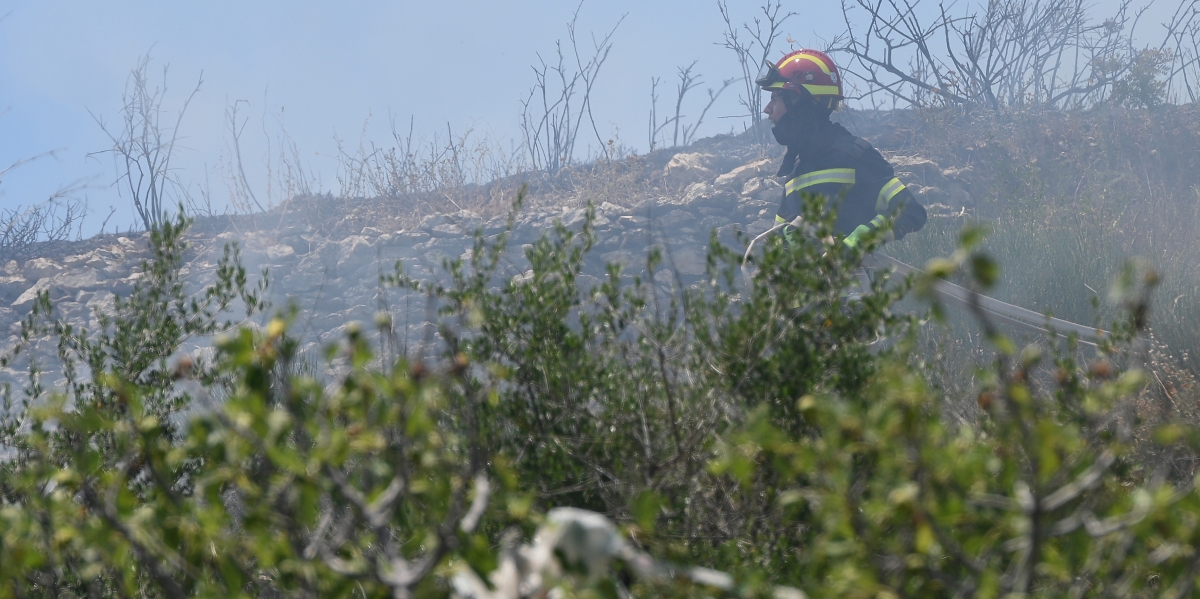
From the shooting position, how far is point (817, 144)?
8.30 metres

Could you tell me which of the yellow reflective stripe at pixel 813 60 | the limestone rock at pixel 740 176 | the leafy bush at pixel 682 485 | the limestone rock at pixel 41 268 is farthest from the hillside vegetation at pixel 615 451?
the limestone rock at pixel 41 268

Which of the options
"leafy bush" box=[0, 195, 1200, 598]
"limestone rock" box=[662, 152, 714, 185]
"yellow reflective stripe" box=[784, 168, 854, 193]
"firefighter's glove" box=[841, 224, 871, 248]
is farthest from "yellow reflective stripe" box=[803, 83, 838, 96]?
"limestone rock" box=[662, 152, 714, 185]

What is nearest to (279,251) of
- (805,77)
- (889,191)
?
(805,77)

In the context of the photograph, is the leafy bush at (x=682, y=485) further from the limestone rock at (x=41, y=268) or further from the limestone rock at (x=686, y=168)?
the limestone rock at (x=41, y=268)

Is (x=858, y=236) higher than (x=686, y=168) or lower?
lower

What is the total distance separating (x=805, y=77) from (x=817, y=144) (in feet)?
2.31

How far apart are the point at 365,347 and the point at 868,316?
2.22 meters

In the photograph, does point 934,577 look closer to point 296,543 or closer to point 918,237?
point 296,543

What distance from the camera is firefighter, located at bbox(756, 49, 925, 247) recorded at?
8172 millimetres

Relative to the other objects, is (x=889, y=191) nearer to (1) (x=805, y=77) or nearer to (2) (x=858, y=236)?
(1) (x=805, y=77)

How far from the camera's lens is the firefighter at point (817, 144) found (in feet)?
26.8

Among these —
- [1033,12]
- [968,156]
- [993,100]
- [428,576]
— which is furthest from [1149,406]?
[1033,12]

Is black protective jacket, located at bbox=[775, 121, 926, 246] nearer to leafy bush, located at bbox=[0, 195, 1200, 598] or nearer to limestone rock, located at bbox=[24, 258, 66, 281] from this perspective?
leafy bush, located at bbox=[0, 195, 1200, 598]

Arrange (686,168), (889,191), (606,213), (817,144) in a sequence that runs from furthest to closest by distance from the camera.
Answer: (686,168) < (606,213) < (817,144) < (889,191)
